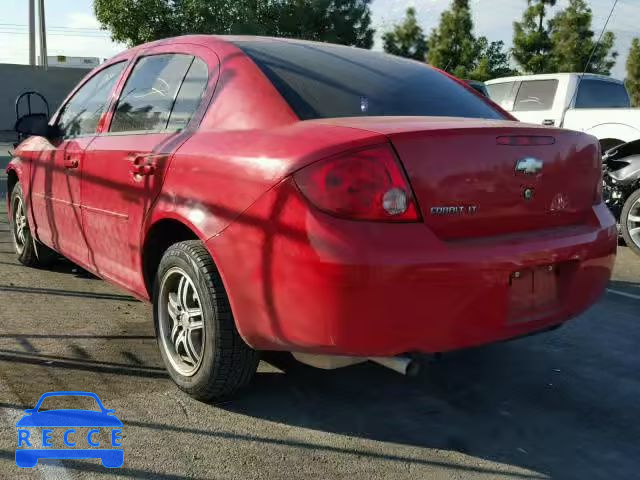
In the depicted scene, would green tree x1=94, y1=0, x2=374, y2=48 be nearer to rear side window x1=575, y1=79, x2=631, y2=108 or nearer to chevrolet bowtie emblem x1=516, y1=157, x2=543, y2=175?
rear side window x1=575, y1=79, x2=631, y2=108

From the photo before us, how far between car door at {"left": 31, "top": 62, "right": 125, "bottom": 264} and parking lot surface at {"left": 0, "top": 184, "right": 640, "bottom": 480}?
0.58 metres

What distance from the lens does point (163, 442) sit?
281 centimetres

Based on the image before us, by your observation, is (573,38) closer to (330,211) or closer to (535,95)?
(535,95)

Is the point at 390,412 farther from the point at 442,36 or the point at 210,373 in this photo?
A: the point at 442,36

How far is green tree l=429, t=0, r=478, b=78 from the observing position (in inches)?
1088

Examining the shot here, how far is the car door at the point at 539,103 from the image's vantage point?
10.5 metres

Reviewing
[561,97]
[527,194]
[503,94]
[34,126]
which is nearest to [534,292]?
[527,194]

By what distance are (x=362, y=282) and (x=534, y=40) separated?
2316 cm

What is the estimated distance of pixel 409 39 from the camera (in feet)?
103

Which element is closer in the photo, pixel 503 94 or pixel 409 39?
pixel 503 94

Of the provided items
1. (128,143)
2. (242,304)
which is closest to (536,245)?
(242,304)

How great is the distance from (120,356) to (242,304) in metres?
1.30

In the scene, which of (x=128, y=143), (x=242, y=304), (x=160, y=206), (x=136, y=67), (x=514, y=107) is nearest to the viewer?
(x=242, y=304)

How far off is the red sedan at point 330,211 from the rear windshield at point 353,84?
0.5 inches
